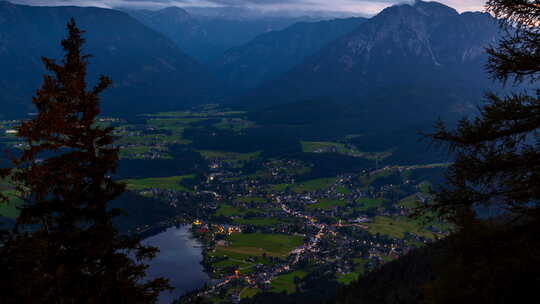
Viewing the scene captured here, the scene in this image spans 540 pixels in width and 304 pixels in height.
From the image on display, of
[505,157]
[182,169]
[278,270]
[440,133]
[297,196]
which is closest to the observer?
[505,157]

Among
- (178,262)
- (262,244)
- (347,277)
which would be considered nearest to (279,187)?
(262,244)

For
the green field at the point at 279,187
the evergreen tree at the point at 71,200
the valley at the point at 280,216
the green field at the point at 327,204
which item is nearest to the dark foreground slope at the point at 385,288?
the valley at the point at 280,216

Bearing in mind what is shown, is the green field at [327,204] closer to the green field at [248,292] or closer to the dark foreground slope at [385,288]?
the green field at [248,292]

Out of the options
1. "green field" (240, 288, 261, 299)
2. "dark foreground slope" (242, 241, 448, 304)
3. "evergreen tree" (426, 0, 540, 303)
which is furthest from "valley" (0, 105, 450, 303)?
"evergreen tree" (426, 0, 540, 303)

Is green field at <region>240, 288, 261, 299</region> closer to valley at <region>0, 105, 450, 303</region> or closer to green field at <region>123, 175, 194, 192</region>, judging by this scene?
valley at <region>0, 105, 450, 303</region>

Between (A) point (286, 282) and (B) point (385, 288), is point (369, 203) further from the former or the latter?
(B) point (385, 288)

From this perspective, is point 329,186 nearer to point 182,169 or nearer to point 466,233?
point 182,169

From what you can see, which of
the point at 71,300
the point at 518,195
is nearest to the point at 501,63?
the point at 518,195

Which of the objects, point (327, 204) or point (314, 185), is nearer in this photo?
point (327, 204)
